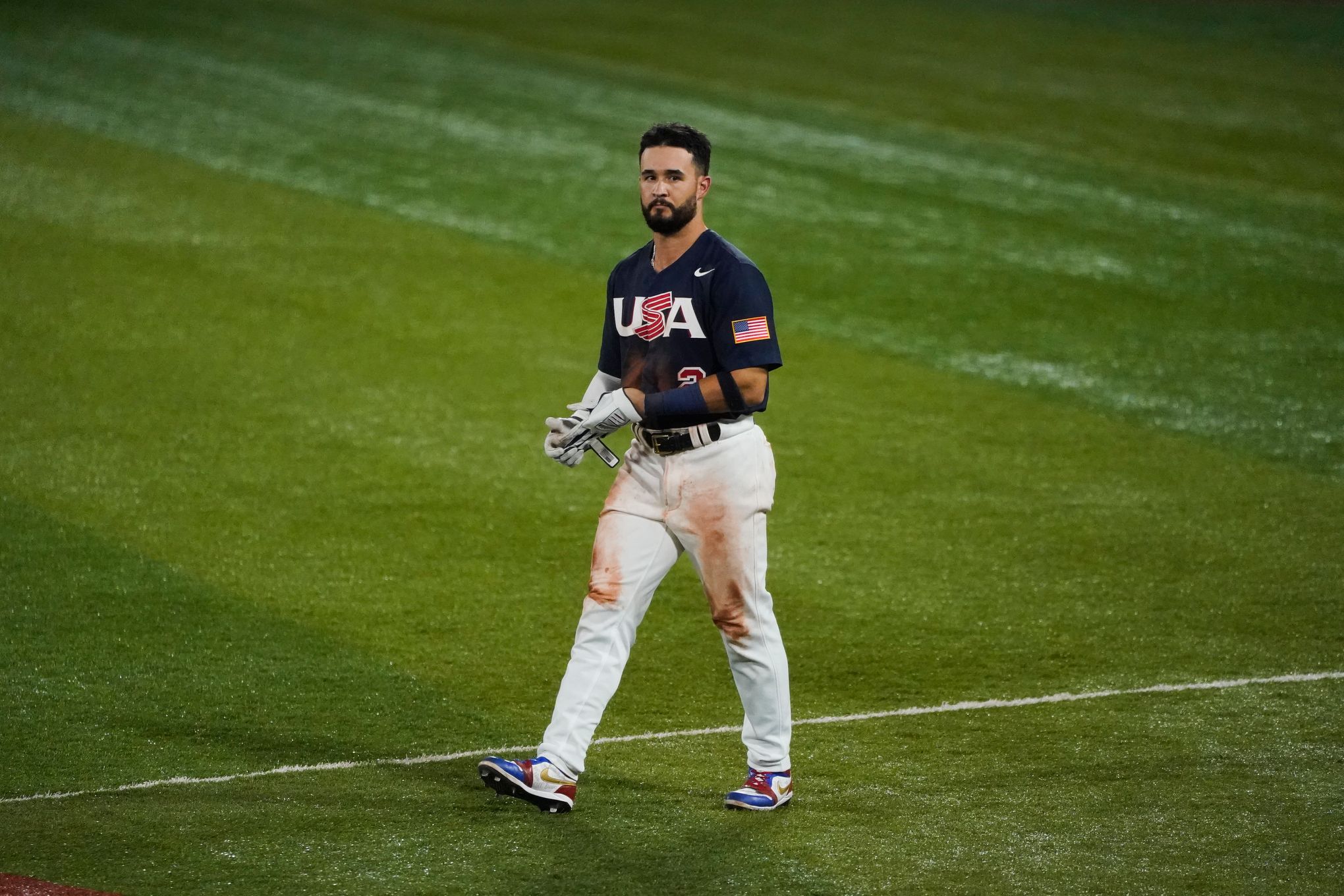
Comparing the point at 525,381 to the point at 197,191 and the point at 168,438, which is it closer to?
the point at 168,438

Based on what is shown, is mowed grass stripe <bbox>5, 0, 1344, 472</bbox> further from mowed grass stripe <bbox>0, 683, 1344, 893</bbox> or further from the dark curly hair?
the dark curly hair

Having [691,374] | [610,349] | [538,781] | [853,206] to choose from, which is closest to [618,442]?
[610,349]

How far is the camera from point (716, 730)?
19.5ft

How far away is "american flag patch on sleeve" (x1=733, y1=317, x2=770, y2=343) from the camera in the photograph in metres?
4.98

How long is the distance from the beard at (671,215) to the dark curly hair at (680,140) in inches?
4.8

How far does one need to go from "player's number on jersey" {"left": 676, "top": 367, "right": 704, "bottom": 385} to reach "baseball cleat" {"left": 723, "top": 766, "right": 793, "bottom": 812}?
1179 millimetres

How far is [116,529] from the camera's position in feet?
25.4

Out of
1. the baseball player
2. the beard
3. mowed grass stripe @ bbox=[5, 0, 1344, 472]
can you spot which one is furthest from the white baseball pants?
mowed grass stripe @ bbox=[5, 0, 1344, 472]

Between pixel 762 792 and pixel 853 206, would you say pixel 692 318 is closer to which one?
pixel 762 792

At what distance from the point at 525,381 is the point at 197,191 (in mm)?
4356

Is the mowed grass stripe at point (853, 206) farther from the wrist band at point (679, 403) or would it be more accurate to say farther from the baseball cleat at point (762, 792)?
the wrist band at point (679, 403)

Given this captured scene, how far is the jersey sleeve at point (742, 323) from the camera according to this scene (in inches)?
196

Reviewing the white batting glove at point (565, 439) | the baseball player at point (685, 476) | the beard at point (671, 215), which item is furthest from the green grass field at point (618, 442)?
the beard at point (671, 215)

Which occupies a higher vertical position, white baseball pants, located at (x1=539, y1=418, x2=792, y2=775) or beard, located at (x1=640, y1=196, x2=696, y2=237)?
beard, located at (x1=640, y1=196, x2=696, y2=237)
